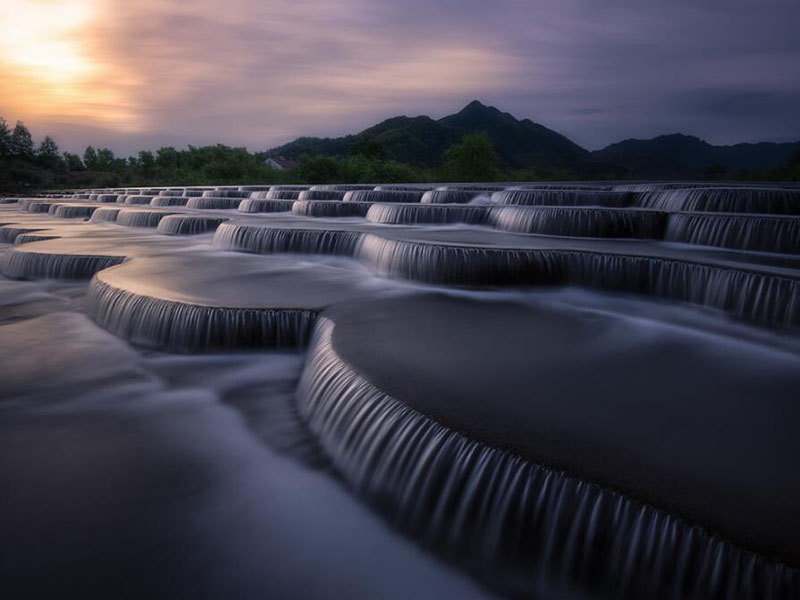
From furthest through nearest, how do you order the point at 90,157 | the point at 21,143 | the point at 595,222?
the point at 90,157
the point at 21,143
the point at 595,222

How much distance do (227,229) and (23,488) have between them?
9220 mm

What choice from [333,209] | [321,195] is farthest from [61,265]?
[321,195]

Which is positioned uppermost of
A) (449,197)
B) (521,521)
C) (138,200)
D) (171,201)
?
(138,200)

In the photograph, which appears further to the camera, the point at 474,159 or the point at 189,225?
the point at 474,159

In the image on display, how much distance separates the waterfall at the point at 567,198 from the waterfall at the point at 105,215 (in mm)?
13888

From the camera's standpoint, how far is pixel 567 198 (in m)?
15.9

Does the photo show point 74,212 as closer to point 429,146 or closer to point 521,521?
point 521,521

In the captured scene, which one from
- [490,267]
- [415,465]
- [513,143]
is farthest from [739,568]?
[513,143]

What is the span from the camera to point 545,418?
3.43m

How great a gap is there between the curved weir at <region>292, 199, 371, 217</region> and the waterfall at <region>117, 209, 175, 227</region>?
4380 millimetres

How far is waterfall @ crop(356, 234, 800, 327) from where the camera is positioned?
5.91m

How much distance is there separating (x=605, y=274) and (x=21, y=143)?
12500 centimetres

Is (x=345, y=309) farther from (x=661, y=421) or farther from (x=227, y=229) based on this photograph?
(x=227, y=229)

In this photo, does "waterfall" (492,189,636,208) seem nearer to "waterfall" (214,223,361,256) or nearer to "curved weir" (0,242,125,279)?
"waterfall" (214,223,361,256)
